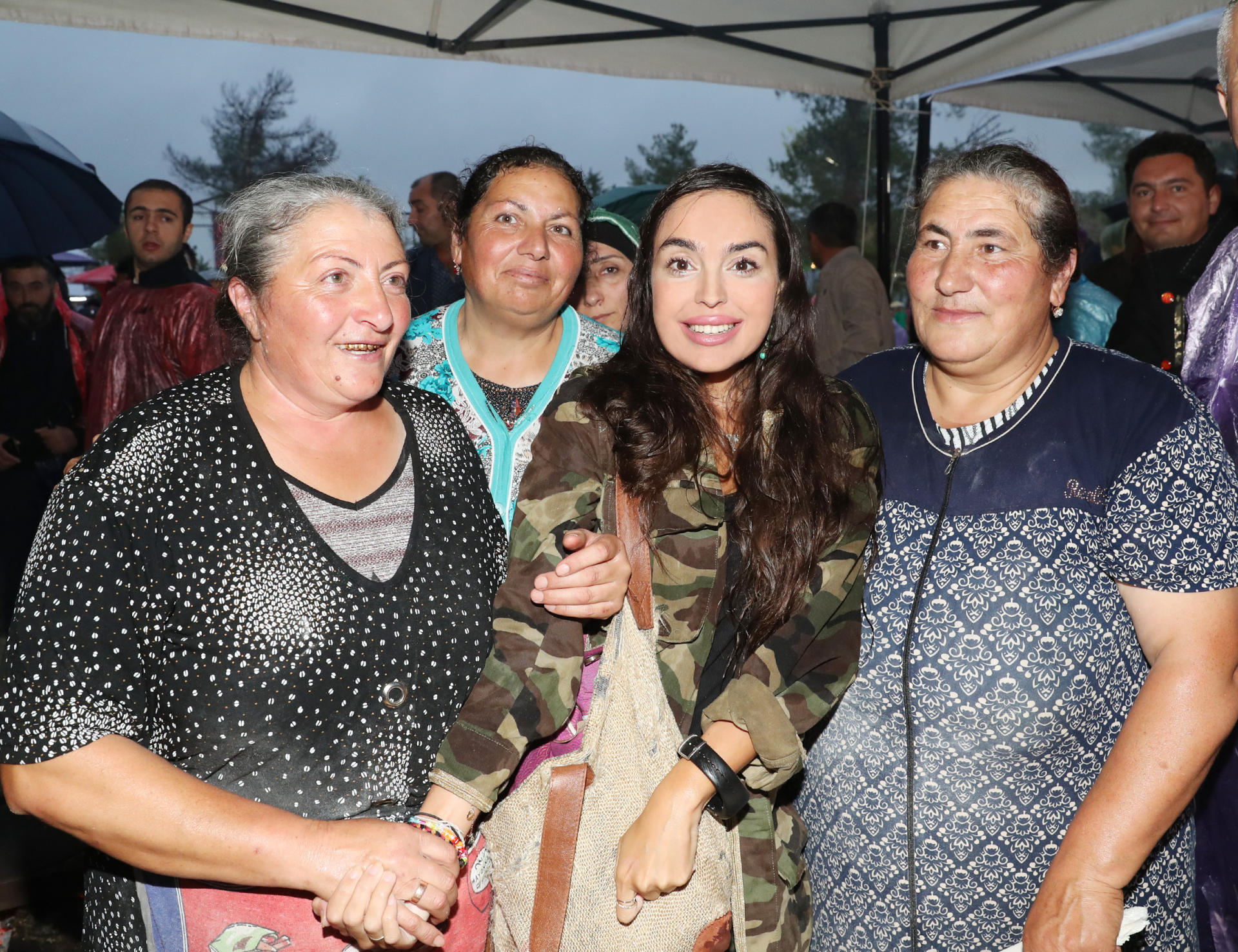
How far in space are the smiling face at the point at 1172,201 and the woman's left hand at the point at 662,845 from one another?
11.8 feet

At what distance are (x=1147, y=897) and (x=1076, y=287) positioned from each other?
3034 mm

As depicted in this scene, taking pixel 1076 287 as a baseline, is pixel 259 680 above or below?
below

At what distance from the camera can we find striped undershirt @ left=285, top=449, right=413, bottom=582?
5.56ft

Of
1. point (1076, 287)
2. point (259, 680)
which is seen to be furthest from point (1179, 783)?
point (1076, 287)

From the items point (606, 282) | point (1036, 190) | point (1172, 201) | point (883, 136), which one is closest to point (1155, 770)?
point (1036, 190)

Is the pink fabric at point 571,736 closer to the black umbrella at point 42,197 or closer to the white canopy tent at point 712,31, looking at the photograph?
the white canopy tent at point 712,31

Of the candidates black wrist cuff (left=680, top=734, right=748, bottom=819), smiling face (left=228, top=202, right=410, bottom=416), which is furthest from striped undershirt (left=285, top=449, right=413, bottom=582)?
Answer: black wrist cuff (left=680, top=734, right=748, bottom=819)

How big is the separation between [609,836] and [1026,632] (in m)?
0.88

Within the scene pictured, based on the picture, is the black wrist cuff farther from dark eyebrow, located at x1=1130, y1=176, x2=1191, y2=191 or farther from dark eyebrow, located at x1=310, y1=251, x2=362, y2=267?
dark eyebrow, located at x1=1130, y1=176, x2=1191, y2=191

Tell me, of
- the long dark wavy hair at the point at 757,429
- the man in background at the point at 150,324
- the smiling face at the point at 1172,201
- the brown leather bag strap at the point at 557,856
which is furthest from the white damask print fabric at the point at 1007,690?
the man in background at the point at 150,324

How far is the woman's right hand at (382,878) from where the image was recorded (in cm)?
156

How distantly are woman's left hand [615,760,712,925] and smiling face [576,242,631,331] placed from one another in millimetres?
2301

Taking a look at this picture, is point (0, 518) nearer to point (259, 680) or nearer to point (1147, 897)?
point (259, 680)

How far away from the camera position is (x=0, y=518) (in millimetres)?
4867
